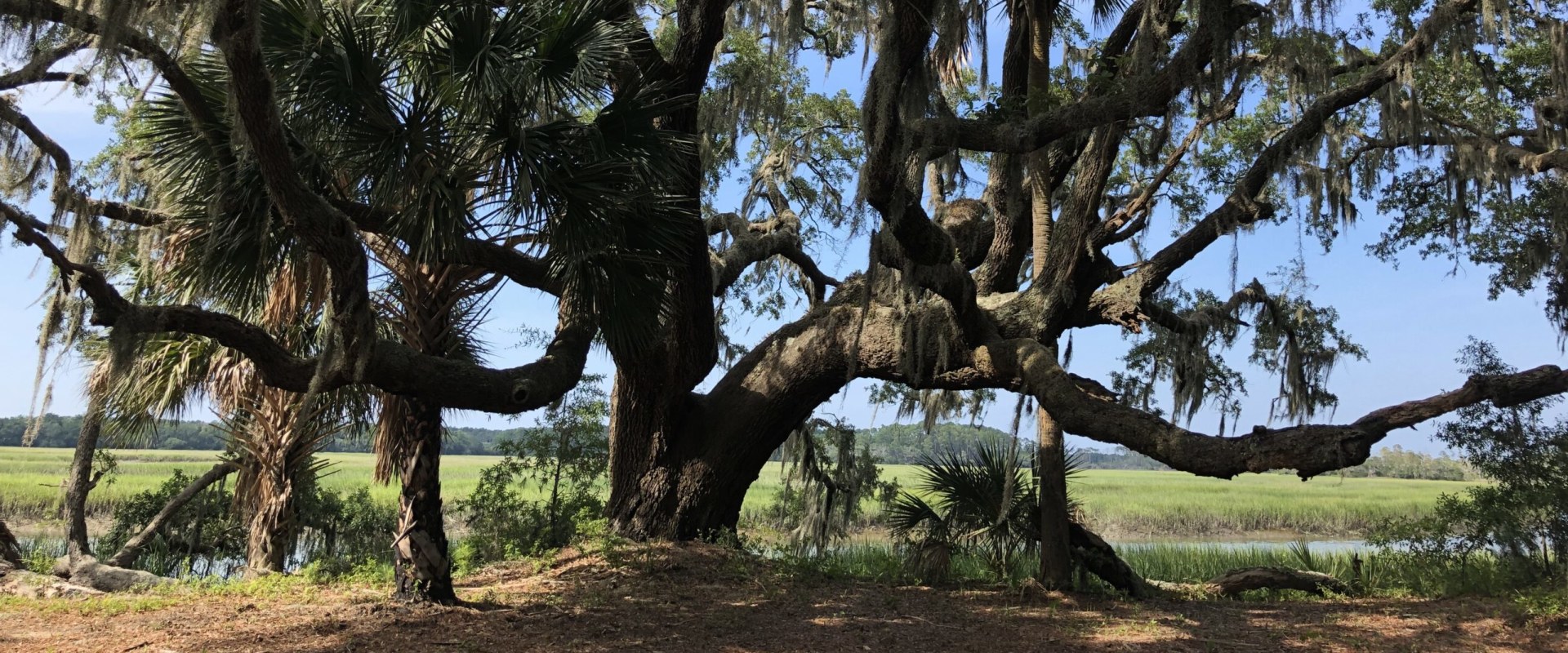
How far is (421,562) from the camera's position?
20.8ft

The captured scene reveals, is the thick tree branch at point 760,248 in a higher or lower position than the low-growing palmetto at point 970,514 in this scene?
higher

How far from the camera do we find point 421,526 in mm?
6398

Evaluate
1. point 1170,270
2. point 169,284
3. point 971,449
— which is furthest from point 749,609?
point 169,284

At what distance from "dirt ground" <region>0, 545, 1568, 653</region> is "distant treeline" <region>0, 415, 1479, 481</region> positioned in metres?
1.19

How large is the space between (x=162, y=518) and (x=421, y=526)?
24.4 ft

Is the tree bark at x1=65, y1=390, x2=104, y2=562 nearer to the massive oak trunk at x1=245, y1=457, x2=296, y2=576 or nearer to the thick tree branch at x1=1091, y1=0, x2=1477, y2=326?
the massive oak trunk at x1=245, y1=457, x2=296, y2=576

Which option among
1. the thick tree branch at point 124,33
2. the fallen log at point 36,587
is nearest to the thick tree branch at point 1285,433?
the thick tree branch at point 124,33

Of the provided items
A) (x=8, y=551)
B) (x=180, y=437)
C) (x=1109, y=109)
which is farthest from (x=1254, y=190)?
(x=180, y=437)

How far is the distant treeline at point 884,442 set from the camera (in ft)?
30.7

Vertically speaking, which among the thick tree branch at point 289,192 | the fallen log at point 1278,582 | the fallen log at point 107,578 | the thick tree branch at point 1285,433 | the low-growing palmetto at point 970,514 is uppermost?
the thick tree branch at point 289,192

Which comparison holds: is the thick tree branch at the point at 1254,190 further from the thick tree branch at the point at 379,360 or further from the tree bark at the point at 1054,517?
the thick tree branch at the point at 379,360

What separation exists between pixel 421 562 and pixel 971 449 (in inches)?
204

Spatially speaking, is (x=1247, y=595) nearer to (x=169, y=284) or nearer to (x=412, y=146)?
(x=412, y=146)

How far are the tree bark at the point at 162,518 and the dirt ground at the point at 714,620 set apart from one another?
468 cm
